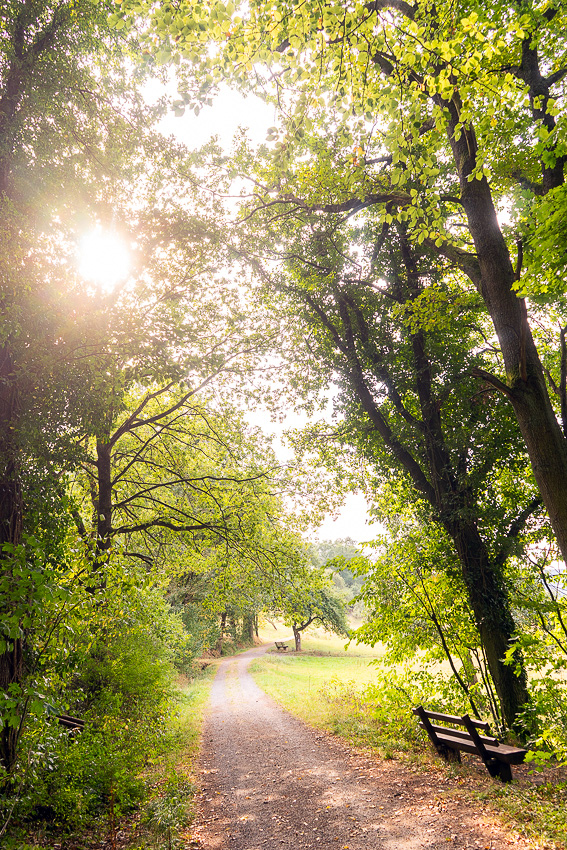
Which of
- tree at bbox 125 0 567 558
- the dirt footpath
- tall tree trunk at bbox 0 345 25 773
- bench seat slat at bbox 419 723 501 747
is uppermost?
tree at bbox 125 0 567 558

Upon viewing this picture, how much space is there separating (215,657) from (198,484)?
30.4 meters

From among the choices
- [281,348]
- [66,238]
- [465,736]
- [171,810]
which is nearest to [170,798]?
[171,810]

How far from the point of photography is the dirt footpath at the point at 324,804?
4727 mm

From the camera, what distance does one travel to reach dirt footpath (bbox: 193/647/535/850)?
15.5ft

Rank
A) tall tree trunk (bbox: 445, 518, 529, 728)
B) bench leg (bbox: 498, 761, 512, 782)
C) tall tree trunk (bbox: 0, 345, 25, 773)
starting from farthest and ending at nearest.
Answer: tall tree trunk (bbox: 445, 518, 529, 728), bench leg (bbox: 498, 761, 512, 782), tall tree trunk (bbox: 0, 345, 25, 773)

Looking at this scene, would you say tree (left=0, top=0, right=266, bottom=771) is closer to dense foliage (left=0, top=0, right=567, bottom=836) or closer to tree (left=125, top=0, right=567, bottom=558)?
dense foliage (left=0, top=0, right=567, bottom=836)

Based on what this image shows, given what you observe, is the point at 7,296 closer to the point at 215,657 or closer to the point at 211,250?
the point at 211,250

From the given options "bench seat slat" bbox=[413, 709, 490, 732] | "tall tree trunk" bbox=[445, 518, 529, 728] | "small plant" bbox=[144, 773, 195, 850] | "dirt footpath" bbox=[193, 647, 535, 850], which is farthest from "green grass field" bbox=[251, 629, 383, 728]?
"small plant" bbox=[144, 773, 195, 850]

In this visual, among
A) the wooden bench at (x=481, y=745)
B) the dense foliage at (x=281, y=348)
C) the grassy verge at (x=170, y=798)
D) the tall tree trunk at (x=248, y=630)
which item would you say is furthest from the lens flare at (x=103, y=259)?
the tall tree trunk at (x=248, y=630)

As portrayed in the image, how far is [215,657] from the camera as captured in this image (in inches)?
1414

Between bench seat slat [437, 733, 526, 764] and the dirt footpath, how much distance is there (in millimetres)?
531

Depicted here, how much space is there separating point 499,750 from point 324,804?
2.56 metres

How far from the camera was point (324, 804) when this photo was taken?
583cm

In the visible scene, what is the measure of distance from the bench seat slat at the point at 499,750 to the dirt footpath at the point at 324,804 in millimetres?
531
